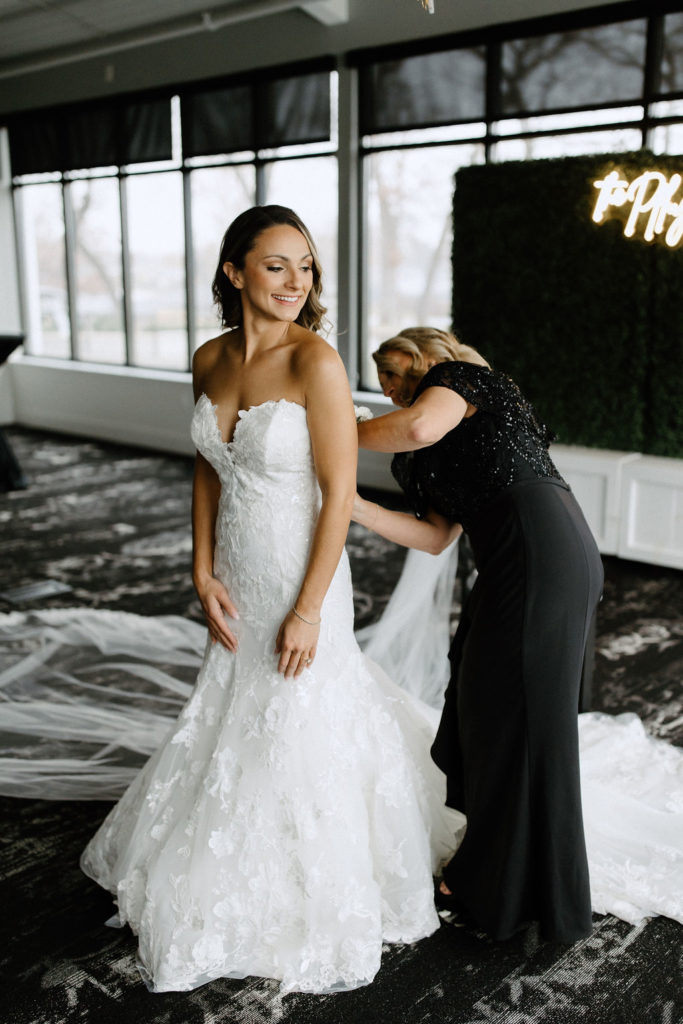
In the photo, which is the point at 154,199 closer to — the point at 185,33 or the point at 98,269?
the point at 98,269

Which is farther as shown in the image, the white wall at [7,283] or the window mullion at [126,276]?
the white wall at [7,283]

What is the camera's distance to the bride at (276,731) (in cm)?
220

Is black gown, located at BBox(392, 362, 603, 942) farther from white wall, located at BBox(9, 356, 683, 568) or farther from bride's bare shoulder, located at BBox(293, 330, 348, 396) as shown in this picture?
white wall, located at BBox(9, 356, 683, 568)

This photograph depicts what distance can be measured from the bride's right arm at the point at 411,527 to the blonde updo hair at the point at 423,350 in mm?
375

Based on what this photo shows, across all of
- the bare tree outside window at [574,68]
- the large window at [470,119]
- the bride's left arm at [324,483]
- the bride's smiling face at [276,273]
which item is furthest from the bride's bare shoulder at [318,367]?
the bare tree outside window at [574,68]

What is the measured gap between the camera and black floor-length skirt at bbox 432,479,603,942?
223 centimetres

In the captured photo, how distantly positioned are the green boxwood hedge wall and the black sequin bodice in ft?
12.4

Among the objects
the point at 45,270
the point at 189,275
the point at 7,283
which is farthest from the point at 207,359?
the point at 7,283

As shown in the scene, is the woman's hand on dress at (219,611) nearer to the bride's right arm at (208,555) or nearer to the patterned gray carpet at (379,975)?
the bride's right arm at (208,555)

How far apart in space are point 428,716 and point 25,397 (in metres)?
9.79

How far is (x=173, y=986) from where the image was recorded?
220 cm

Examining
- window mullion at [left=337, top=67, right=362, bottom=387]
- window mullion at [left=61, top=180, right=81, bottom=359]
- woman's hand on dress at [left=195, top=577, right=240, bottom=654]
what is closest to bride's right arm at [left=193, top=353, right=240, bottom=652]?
woman's hand on dress at [left=195, top=577, right=240, bottom=654]

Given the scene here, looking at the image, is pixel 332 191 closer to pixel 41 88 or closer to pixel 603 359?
pixel 603 359

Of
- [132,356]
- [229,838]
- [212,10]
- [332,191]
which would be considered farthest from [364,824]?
[132,356]
